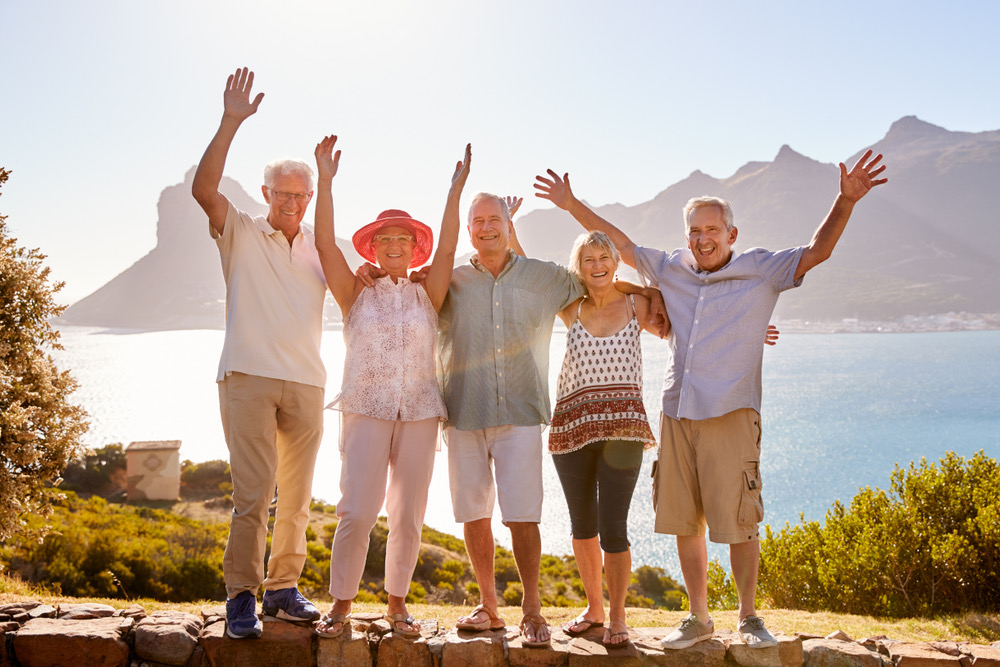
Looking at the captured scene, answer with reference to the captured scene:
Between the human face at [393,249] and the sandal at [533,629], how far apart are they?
218cm

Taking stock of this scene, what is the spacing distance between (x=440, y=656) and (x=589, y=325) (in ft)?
7.05

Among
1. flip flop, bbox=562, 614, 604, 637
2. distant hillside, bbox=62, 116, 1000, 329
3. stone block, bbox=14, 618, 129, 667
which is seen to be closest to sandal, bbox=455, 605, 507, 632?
flip flop, bbox=562, 614, 604, 637

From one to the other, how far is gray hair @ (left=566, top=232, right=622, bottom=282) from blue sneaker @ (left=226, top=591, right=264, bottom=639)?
2.73m

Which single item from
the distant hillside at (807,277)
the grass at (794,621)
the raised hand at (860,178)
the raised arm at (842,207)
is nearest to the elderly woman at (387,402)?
the grass at (794,621)

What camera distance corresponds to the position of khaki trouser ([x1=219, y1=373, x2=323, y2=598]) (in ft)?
12.1

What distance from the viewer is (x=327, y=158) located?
390 cm

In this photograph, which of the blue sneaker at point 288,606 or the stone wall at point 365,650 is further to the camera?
the blue sneaker at point 288,606

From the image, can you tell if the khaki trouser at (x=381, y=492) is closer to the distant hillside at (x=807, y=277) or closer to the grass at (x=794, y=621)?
the grass at (x=794, y=621)

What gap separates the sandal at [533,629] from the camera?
3.72m

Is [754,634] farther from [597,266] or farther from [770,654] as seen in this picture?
A: [597,266]

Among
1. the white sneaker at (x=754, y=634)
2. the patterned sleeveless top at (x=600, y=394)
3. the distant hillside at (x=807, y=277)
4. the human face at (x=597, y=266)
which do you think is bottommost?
the white sneaker at (x=754, y=634)

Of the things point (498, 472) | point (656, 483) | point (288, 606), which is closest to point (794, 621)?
point (656, 483)

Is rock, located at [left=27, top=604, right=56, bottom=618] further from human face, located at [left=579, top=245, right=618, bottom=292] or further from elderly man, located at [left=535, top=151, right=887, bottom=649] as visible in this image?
human face, located at [left=579, top=245, right=618, bottom=292]

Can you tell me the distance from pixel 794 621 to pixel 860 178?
167 inches
